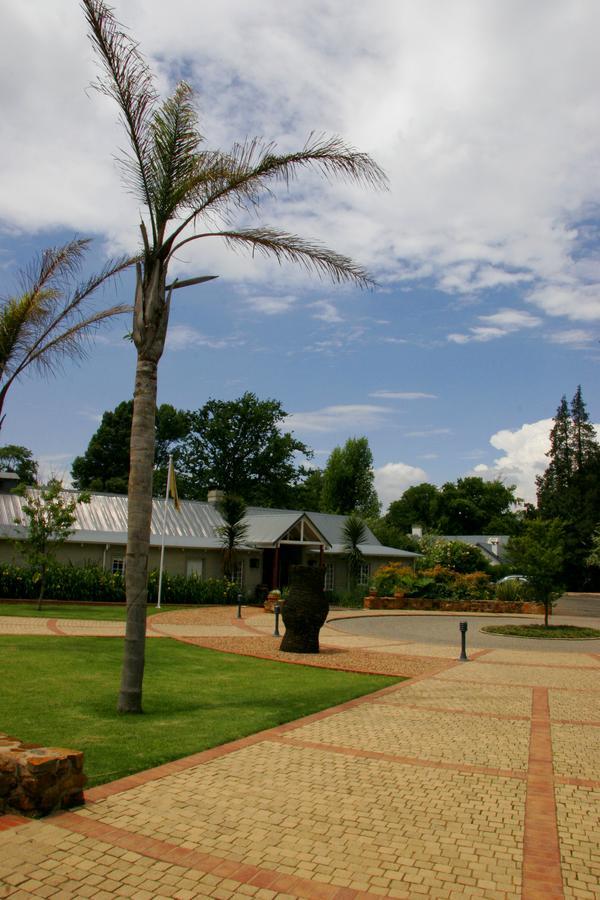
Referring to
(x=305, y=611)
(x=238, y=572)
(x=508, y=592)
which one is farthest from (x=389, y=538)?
(x=305, y=611)

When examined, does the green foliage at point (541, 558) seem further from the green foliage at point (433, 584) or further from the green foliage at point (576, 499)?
the green foliage at point (576, 499)

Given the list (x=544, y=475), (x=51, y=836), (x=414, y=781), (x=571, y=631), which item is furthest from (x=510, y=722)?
(x=544, y=475)

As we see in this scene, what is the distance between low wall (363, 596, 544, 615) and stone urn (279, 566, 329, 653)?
16.0 m

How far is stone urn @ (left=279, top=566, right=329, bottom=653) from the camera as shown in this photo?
51.2 ft

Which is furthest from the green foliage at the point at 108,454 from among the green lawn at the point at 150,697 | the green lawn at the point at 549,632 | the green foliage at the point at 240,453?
the green lawn at the point at 150,697

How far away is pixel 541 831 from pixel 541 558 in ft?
56.3

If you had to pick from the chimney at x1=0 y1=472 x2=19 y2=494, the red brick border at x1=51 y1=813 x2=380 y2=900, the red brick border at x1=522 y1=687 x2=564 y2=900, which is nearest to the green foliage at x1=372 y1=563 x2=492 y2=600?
the chimney at x1=0 y1=472 x2=19 y2=494

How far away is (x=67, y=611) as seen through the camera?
22156 mm

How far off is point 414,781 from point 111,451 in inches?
2127

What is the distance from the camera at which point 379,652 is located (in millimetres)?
16438

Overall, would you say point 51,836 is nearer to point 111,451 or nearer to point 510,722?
point 510,722

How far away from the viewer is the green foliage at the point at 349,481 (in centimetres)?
6738

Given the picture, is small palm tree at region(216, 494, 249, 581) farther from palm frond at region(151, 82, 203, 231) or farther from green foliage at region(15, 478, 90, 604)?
palm frond at region(151, 82, 203, 231)

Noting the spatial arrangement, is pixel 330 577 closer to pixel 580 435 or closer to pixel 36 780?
pixel 36 780
